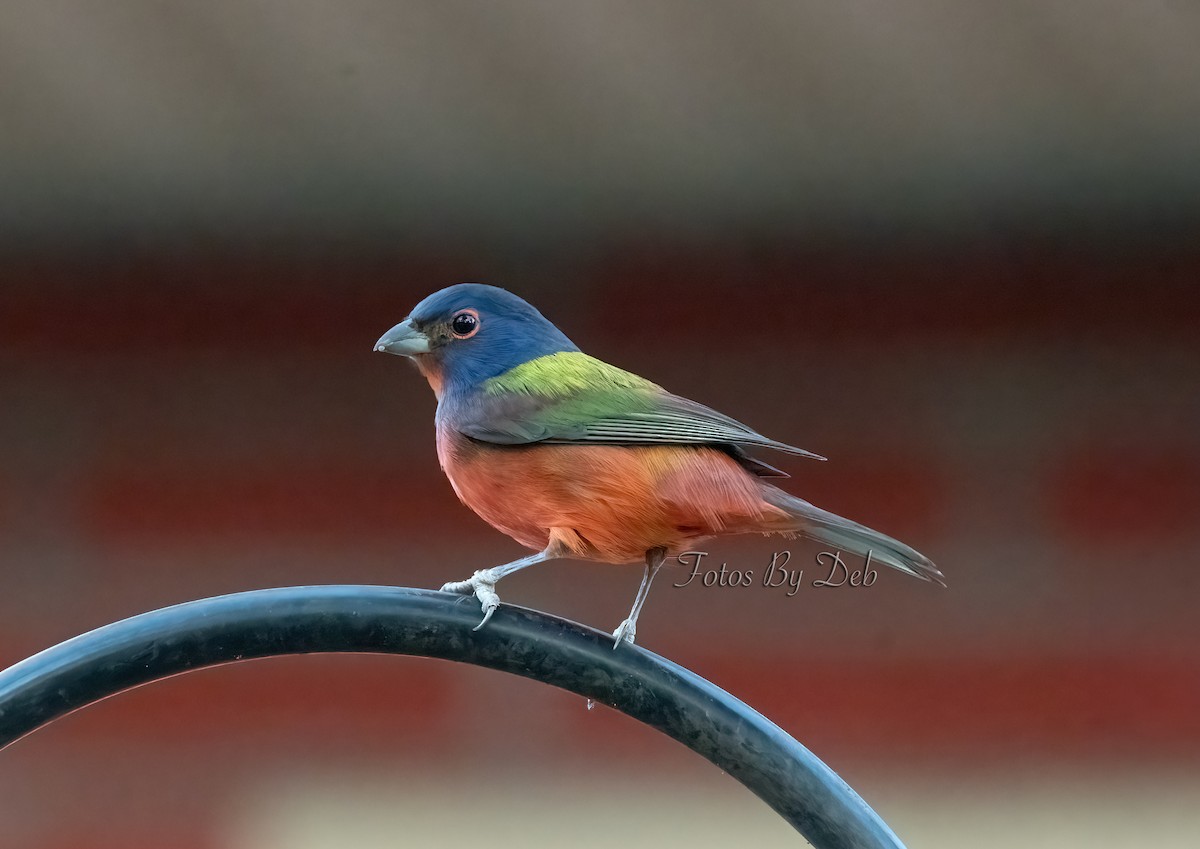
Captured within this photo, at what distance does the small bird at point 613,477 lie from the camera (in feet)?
7.93

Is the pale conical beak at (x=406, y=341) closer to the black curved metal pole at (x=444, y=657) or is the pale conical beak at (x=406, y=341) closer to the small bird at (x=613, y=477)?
the small bird at (x=613, y=477)

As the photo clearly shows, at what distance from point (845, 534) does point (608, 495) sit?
44cm

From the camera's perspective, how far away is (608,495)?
2.43 metres

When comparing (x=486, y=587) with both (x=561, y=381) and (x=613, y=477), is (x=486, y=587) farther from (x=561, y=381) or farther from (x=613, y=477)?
(x=561, y=381)

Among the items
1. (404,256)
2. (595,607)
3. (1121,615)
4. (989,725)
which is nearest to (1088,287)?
(1121,615)

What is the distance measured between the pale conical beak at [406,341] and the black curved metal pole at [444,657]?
2.45 feet

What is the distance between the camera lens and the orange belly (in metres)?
2.42

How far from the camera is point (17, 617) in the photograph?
5180 mm

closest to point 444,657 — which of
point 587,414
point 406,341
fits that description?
point 587,414

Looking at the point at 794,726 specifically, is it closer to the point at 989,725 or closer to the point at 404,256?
the point at 989,725

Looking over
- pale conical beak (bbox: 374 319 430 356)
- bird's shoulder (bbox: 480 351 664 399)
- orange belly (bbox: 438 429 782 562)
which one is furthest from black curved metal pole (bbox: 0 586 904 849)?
pale conical beak (bbox: 374 319 430 356)

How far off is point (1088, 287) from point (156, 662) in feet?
13.3

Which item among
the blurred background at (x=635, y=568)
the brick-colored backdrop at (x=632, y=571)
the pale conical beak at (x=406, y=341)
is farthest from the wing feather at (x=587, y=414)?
the brick-colored backdrop at (x=632, y=571)

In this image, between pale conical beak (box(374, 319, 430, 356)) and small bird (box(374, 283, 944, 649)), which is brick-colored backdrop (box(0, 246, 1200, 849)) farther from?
small bird (box(374, 283, 944, 649))
